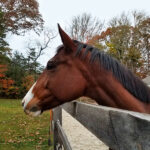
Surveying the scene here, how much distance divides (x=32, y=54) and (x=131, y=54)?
1658 centimetres

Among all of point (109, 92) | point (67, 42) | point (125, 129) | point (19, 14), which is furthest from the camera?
point (19, 14)

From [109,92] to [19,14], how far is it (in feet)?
68.1

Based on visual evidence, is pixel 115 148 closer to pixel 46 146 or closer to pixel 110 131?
pixel 110 131

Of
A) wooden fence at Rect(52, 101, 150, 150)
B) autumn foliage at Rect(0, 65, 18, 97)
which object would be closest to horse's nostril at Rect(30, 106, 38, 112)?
wooden fence at Rect(52, 101, 150, 150)

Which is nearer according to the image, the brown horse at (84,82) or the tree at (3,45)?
the brown horse at (84,82)

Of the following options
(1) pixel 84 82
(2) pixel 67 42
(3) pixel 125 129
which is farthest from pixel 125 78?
(3) pixel 125 129

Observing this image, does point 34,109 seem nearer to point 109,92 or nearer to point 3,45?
point 109,92

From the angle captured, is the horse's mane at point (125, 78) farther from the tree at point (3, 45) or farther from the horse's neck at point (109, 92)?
the tree at point (3, 45)

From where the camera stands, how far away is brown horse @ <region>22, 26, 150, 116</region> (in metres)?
1.60

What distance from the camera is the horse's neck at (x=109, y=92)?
5.08ft

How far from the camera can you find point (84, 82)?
1.69 metres

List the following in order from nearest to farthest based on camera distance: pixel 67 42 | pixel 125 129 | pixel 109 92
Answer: pixel 125 129 < pixel 109 92 < pixel 67 42

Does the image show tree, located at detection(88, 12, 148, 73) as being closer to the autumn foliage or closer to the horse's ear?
the autumn foliage

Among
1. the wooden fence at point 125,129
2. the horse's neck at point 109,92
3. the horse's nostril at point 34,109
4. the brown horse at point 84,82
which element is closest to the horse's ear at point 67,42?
the brown horse at point 84,82
